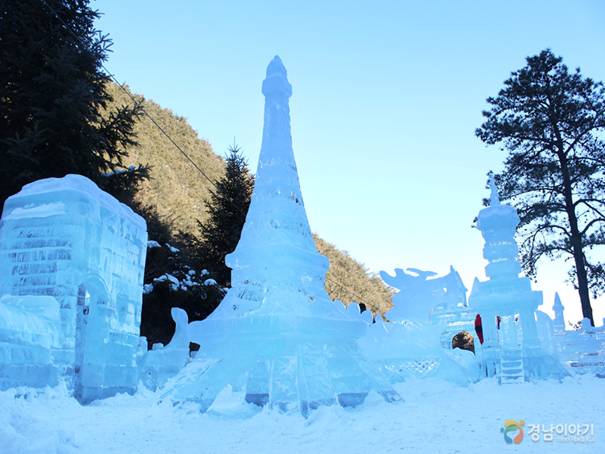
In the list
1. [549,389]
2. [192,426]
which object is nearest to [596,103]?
[549,389]

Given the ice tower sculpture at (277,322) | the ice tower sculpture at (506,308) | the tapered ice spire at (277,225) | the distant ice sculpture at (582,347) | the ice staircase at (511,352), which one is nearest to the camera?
the ice tower sculpture at (277,322)

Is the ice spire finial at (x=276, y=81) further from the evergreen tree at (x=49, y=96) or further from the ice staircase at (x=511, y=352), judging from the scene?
the evergreen tree at (x=49, y=96)

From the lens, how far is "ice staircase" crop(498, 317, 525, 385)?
737 centimetres

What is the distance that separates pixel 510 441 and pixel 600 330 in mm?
9105

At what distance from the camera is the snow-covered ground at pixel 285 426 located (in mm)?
2844

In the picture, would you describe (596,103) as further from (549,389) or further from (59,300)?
(59,300)

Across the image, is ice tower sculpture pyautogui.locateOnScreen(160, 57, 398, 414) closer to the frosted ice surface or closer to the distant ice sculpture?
the frosted ice surface

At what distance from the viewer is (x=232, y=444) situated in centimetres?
309

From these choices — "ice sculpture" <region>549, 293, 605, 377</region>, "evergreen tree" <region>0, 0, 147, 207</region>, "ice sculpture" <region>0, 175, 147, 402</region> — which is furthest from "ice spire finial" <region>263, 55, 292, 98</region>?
"ice sculpture" <region>549, 293, 605, 377</region>

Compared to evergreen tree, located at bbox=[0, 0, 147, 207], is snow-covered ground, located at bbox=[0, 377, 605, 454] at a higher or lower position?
lower

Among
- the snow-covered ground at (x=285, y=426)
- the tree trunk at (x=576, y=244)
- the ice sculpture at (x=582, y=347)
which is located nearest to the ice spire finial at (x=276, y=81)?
the snow-covered ground at (x=285, y=426)

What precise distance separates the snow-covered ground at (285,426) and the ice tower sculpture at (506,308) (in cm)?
232

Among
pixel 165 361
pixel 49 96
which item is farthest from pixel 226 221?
pixel 165 361

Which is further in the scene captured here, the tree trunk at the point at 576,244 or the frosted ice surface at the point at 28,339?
the tree trunk at the point at 576,244
